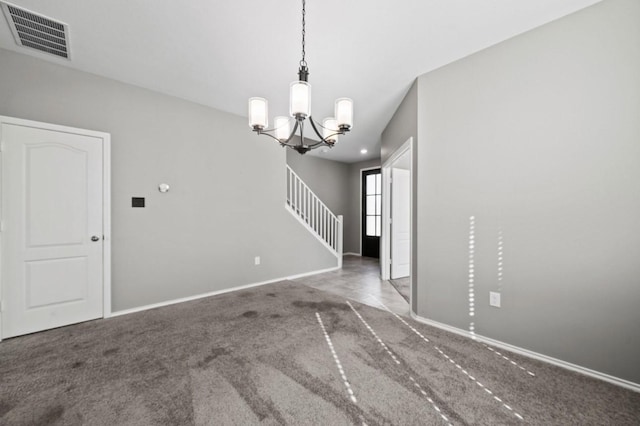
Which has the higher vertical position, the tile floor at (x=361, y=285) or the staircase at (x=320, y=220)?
A: the staircase at (x=320, y=220)

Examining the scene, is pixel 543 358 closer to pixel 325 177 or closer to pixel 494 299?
pixel 494 299

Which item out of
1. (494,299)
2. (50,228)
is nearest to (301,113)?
(494,299)

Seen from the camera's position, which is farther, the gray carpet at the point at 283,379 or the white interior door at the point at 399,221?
the white interior door at the point at 399,221

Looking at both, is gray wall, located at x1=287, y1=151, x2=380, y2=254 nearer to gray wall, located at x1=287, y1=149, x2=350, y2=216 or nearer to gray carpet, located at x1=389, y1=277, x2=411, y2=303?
gray wall, located at x1=287, y1=149, x2=350, y2=216

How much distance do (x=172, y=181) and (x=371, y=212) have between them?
5000 mm

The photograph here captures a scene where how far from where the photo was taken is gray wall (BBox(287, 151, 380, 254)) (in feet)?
22.4

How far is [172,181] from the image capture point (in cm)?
345

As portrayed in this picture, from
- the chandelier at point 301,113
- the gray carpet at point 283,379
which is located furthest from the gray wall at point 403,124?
the gray carpet at point 283,379

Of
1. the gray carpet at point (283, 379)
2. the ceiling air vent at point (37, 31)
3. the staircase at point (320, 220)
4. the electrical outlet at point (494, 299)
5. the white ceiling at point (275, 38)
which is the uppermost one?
the ceiling air vent at point (37, 31)

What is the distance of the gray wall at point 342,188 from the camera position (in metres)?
6.84

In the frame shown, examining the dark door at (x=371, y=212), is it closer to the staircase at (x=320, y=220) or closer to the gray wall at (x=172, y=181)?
the staircase at (x=320, y=220)

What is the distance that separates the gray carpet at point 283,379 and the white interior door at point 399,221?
1.96 m

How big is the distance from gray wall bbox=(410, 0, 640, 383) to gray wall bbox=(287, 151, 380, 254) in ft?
13.9

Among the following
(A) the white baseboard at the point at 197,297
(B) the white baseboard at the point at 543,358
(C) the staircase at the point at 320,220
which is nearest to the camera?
(B) the white baseboard at the point at 543,358
